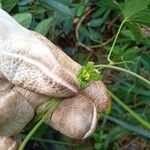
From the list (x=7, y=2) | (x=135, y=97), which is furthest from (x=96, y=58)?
(x=7, y=2)

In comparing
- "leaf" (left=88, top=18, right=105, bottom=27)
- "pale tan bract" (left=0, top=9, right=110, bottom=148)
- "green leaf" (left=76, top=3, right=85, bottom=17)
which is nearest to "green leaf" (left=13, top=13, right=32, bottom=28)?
"pale tan bract" (left=0, top=9, right=110, bottom=148)

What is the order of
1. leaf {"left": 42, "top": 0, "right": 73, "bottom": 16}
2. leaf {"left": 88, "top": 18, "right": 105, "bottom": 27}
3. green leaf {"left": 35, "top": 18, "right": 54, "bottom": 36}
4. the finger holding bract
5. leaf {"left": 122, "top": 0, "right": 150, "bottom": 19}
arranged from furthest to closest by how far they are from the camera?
Result: leaf {"left": 88, "top": 18, "right": 105, "bottom": 27} → leaf {"left": 42, "top": 0, "right": 73, "bottom": 16} → green leaf {"left": 35, "top": 18, "right": 54, "bottom": 36} → leaf {"left": 122, "top": 0, "right": 150, "bottom": 19} → the finger holding bract

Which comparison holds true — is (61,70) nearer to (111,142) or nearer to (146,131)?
(146,131)

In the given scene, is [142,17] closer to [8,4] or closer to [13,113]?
[8,4]

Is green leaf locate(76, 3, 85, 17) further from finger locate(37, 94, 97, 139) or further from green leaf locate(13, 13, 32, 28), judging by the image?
finger locate(37, 94, 97, 139)

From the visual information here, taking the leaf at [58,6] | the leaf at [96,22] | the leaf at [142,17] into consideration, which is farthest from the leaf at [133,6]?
the leaf at [96,22]
